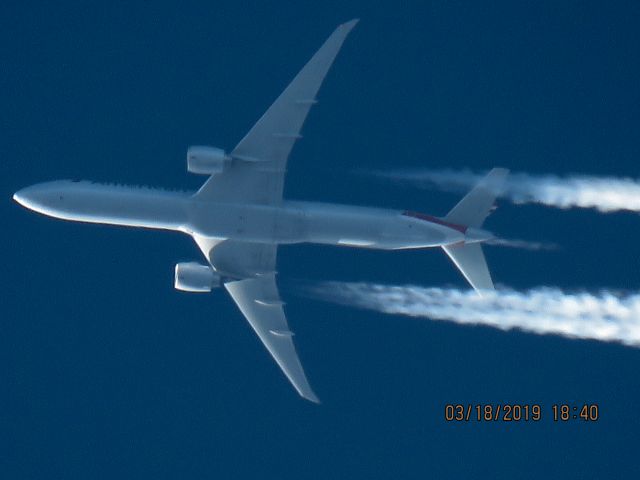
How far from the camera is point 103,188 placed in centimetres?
4691

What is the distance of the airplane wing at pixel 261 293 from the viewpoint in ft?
164

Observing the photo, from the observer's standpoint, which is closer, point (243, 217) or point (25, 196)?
point (25, 196)

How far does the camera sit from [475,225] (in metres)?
49.8

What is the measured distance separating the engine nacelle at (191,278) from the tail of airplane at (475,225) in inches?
418

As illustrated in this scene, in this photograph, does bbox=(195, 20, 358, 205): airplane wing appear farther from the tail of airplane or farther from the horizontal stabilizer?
the horizontal stabilizer

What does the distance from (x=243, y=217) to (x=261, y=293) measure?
14.0 ft

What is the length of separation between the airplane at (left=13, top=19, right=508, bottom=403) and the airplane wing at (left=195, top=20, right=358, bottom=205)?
42 mm

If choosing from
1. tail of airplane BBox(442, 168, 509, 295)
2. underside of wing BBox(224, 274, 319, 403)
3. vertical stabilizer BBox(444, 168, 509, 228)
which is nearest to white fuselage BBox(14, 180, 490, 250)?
tail of airplane BBox(442, 168, 509, 295)

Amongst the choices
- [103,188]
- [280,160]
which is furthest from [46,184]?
[280,160]

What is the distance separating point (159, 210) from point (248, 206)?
3.83 metres

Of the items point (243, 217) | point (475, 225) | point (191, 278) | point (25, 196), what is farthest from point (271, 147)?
point (25, 196)

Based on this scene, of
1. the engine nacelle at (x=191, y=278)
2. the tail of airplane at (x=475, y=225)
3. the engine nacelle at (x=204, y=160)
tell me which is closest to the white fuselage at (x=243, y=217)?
the tail of airplane at (x=475, y=225)

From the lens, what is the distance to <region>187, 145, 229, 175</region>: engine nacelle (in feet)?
152

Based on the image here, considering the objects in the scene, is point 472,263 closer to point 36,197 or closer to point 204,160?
point 204,160
